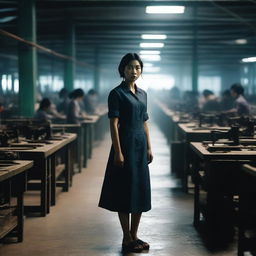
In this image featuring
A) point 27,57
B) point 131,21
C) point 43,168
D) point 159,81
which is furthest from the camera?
point 159,81

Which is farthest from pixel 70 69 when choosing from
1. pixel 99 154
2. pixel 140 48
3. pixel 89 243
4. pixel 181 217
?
pixel 89 243

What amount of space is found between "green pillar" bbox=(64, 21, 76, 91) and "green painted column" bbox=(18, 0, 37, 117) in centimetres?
416

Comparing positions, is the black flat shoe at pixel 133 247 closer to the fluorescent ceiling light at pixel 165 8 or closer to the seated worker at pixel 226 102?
the fluorescent ceiling light at pixel 165 8

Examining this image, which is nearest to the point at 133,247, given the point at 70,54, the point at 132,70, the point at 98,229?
the point at 98,229

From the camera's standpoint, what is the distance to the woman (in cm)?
400

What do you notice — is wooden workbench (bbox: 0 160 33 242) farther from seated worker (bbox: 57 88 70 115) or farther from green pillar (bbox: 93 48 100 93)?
green pillar (bbox: 93 48 100 93)

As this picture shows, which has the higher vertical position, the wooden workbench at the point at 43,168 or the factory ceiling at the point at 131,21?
the factory ceiling at the point at 131,21

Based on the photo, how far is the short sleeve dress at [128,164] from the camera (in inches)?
158

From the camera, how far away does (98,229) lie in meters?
4.79

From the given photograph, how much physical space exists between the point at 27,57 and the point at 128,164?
5.04 meters

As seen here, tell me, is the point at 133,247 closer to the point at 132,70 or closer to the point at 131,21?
the point at 132,70

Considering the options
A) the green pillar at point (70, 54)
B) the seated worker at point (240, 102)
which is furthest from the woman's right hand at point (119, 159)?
the green pillar at point (70, 54)

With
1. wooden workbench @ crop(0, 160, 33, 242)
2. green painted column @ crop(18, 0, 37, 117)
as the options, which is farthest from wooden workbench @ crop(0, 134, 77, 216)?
green painted column @ crop(18, 0, 37, 117)

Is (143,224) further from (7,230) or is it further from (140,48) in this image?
(140,48)
